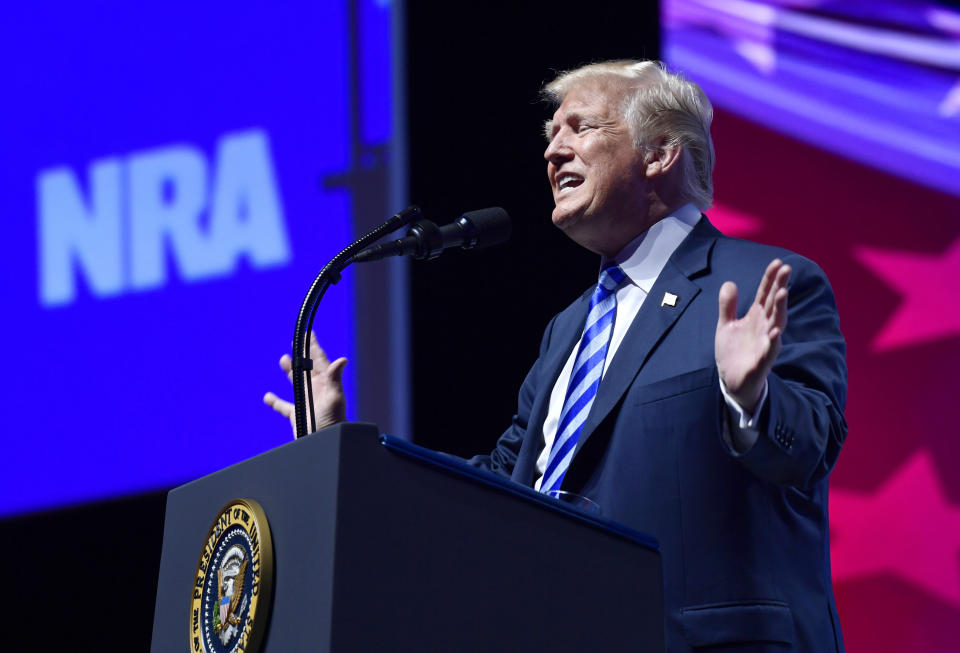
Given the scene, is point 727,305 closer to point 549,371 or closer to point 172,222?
point 549,371

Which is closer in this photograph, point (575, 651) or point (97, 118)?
point (575, 651)

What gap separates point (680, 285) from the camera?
1.85 m

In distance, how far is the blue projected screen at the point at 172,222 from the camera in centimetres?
320

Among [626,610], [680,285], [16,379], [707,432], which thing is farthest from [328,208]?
[626,610]

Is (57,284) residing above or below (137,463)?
above

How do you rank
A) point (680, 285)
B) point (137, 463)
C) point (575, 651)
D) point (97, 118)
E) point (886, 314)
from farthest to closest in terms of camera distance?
point (97, 118)
point (137, 463)
point (886, 314)
point (680, 285)
point (575, 651)

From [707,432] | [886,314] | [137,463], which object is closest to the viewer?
[707,432]

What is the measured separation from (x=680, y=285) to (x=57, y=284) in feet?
7.81

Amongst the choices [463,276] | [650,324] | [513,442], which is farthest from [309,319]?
[463,276]

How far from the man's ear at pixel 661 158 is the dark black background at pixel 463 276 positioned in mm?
1182

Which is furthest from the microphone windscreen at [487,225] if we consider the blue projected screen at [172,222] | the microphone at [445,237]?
the blue projected screen at [172,222]

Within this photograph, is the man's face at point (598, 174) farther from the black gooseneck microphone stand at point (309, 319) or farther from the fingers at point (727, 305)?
the fingers at point (727, 305)

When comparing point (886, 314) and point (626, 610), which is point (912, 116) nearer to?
point (886, 314)

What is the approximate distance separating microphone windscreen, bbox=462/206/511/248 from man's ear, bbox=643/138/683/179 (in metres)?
0.59
